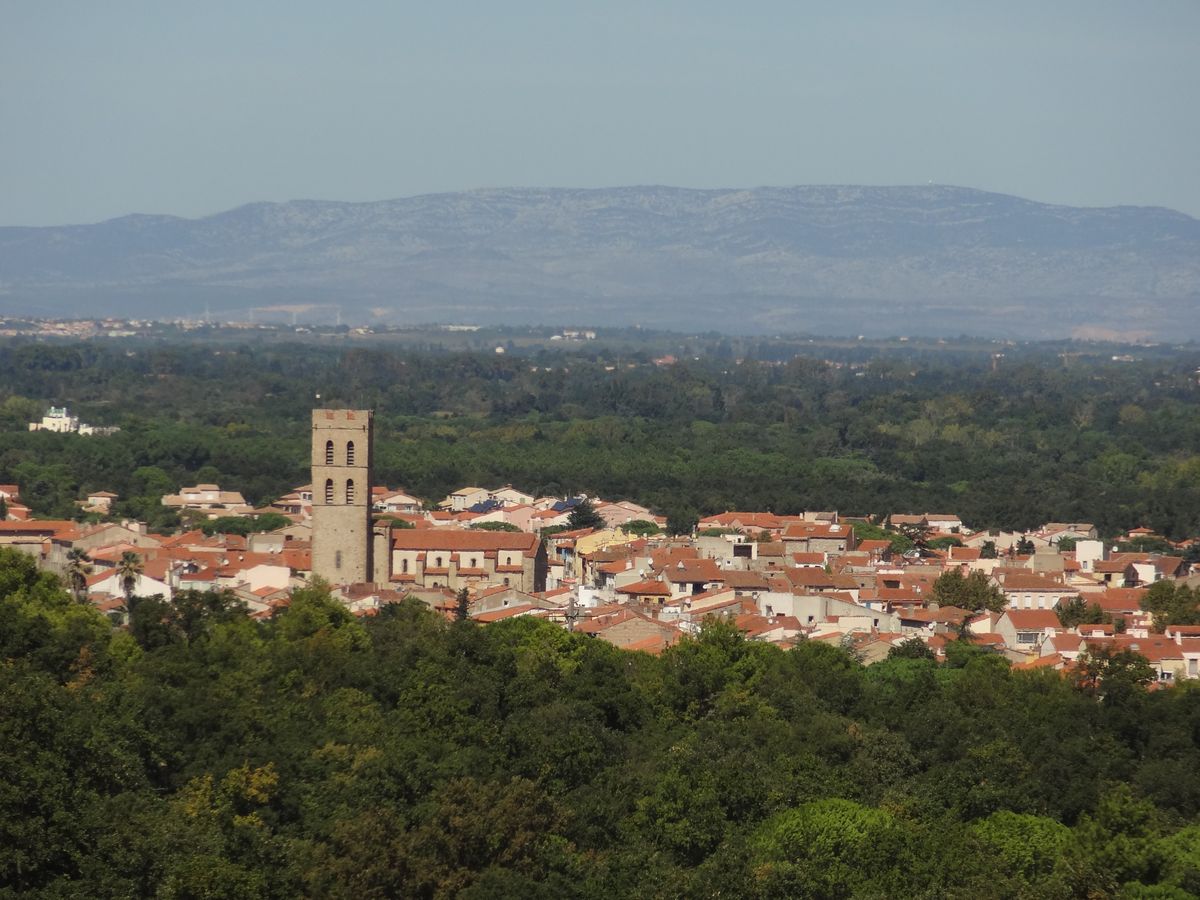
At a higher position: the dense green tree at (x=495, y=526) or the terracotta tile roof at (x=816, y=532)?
the terracotta tile roof at (x=816, y=532)

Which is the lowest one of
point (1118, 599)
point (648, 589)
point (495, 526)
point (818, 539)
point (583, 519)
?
point (583, 519)

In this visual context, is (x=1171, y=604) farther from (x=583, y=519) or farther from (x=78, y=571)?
(x=583, y=519)

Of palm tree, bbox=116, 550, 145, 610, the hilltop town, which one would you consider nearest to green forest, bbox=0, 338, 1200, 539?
the hilltop town

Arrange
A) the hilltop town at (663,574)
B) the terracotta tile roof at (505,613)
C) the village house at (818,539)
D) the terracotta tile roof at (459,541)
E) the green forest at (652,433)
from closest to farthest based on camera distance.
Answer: the terracotta tile roof at (505,613) → the hilltop town at (663,574) → the terracotta tile roof at (459,541) → the village house at (818,539) → the green forest at (652,433)

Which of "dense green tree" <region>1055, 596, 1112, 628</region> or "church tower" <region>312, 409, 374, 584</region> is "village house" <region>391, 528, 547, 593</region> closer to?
"church tower" <region>312, 409, 374, 584</region>

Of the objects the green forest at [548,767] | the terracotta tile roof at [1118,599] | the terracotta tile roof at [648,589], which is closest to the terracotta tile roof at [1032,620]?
the terracotta tile roof at [1118,599]

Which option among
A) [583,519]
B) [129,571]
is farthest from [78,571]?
[583,519]

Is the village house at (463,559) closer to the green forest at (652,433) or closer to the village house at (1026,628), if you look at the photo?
the village house at (1026,628)
